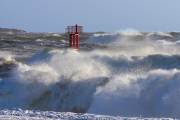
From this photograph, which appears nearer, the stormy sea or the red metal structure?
the stormy sea

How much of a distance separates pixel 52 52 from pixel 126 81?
330 inches

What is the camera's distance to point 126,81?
2028 centimetres

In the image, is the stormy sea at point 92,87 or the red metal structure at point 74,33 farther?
the red metal structure at point 74,33

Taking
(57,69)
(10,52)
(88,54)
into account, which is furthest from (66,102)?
(10,52)

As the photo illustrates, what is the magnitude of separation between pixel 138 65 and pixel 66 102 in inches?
173

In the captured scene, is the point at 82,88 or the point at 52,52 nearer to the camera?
the point at 82,88

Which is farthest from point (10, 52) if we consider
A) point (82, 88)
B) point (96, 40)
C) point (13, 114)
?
point (13, 114)

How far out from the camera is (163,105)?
1812 centimetres

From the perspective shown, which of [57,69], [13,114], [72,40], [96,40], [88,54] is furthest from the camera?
[96,40]

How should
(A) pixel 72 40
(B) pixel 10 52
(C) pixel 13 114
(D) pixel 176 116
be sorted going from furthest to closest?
(B) pixel 10 52 → (A) pixel 72 40 → (D) pixel 176 116 → (C) pixel 13 114

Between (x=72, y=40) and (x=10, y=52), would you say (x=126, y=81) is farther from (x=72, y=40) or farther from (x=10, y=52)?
(x=10, y=52)

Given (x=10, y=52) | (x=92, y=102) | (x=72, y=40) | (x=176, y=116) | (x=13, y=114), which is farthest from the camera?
(x=10, y=52)

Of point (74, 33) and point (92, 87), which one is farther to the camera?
point (74, 33)

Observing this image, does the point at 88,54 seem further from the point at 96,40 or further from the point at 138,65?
the point at 96,40
